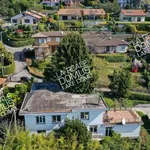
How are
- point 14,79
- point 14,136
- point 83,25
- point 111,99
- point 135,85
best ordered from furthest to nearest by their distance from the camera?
point 83,25, point 14,79, point 135,85, point 111,99, point 14,136

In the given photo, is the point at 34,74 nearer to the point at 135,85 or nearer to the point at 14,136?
the point at 135,85

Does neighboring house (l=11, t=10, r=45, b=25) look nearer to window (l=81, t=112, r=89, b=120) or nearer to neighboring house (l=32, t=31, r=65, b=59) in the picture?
neighboring house (l=32, t=31, r=65, b=59)

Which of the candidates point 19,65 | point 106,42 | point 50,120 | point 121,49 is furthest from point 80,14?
point 50,120

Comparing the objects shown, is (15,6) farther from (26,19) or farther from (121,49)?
(121,49)

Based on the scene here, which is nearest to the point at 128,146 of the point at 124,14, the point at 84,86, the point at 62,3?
the point at 84,86

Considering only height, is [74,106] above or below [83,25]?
below

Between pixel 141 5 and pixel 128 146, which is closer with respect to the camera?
pixel 128 146

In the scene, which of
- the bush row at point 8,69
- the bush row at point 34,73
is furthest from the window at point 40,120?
the bush row at point 8,69

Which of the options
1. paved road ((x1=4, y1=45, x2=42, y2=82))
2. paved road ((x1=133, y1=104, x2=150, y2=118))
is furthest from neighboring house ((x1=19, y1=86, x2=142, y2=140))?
paved road ((x1=4, y1=45, x2=42, y2=82))
